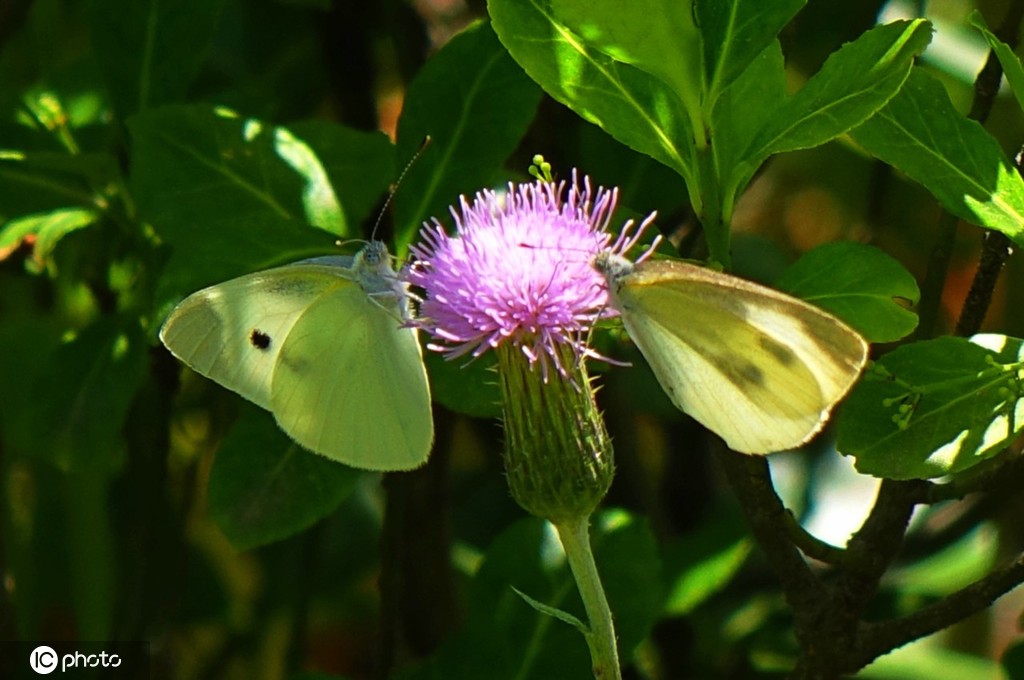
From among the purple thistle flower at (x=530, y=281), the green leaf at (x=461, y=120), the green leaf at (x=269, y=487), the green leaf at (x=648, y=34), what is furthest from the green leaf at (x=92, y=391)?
the green leaf at (x=648, y=34)

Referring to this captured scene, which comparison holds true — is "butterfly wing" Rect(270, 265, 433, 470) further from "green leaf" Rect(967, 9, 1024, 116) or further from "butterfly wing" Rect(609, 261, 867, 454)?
"green leaf" Rect(967, 9, 1024, 116)

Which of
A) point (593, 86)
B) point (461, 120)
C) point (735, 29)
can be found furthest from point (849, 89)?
point (461, 120)

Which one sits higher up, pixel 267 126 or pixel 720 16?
pixel 720 16

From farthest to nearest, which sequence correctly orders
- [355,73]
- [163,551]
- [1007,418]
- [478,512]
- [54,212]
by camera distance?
[478,512]
[355,73]
[163,551]
[54,212]
[1007,418]

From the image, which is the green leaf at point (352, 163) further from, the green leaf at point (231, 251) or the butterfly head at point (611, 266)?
the butterfly head at point (611, 266)

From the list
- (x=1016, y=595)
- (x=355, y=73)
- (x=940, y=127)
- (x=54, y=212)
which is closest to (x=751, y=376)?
(x=940, y=127)

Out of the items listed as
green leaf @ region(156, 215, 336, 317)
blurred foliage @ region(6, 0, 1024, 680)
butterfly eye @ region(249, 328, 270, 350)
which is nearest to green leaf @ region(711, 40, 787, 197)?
blurred foliage @ region(6, 0, 1024, 680)

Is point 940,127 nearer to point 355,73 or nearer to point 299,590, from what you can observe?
point 355,73
